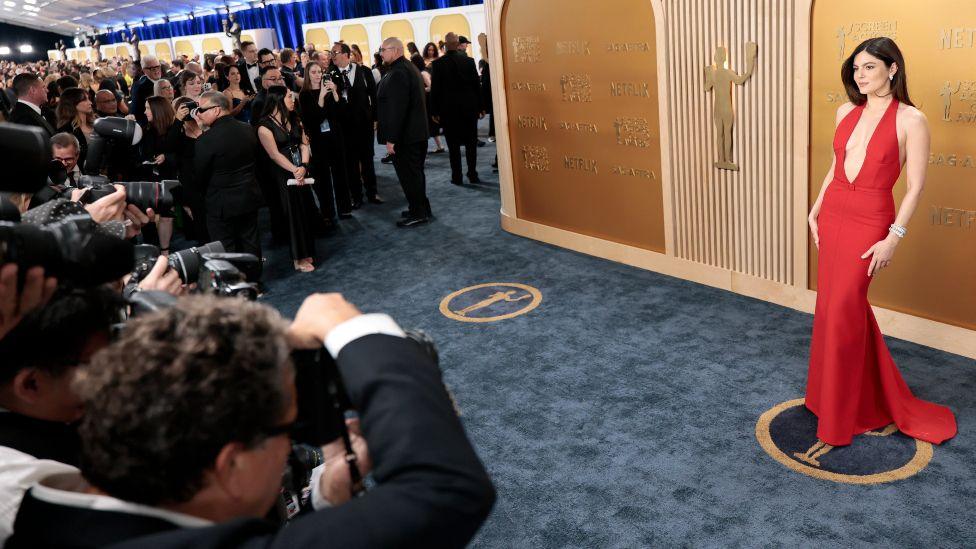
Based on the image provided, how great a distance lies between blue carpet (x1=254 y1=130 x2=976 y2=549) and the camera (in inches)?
117

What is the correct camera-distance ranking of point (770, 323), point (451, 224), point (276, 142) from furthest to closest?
point (451, 224)
point (276, 142)
point (770, 323)

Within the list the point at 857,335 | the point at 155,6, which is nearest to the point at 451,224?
the point at 857,335

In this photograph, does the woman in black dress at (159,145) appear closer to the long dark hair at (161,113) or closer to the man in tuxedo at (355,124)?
the long dark hair at (161,113)

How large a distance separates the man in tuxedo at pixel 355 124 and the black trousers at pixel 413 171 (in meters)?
0.82

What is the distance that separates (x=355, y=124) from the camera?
8.45m

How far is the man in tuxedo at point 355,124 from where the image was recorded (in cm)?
833

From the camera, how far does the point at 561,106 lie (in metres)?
6.36

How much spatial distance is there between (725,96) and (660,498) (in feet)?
8.90

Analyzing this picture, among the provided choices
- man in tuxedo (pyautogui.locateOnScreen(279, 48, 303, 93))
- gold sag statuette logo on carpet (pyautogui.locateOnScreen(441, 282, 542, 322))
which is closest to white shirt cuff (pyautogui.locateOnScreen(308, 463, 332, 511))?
gold sag statuette logo on carpet (pyautogui.locateOnScreen(441, 282, 542, 322))

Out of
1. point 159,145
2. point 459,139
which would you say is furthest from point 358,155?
point 159,145

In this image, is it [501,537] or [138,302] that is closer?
[138,302]

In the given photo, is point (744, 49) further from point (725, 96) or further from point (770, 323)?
point (770, 323)

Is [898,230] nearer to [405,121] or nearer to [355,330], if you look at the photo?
[355,330]

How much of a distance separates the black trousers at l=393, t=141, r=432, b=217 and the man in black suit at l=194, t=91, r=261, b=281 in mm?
1936
